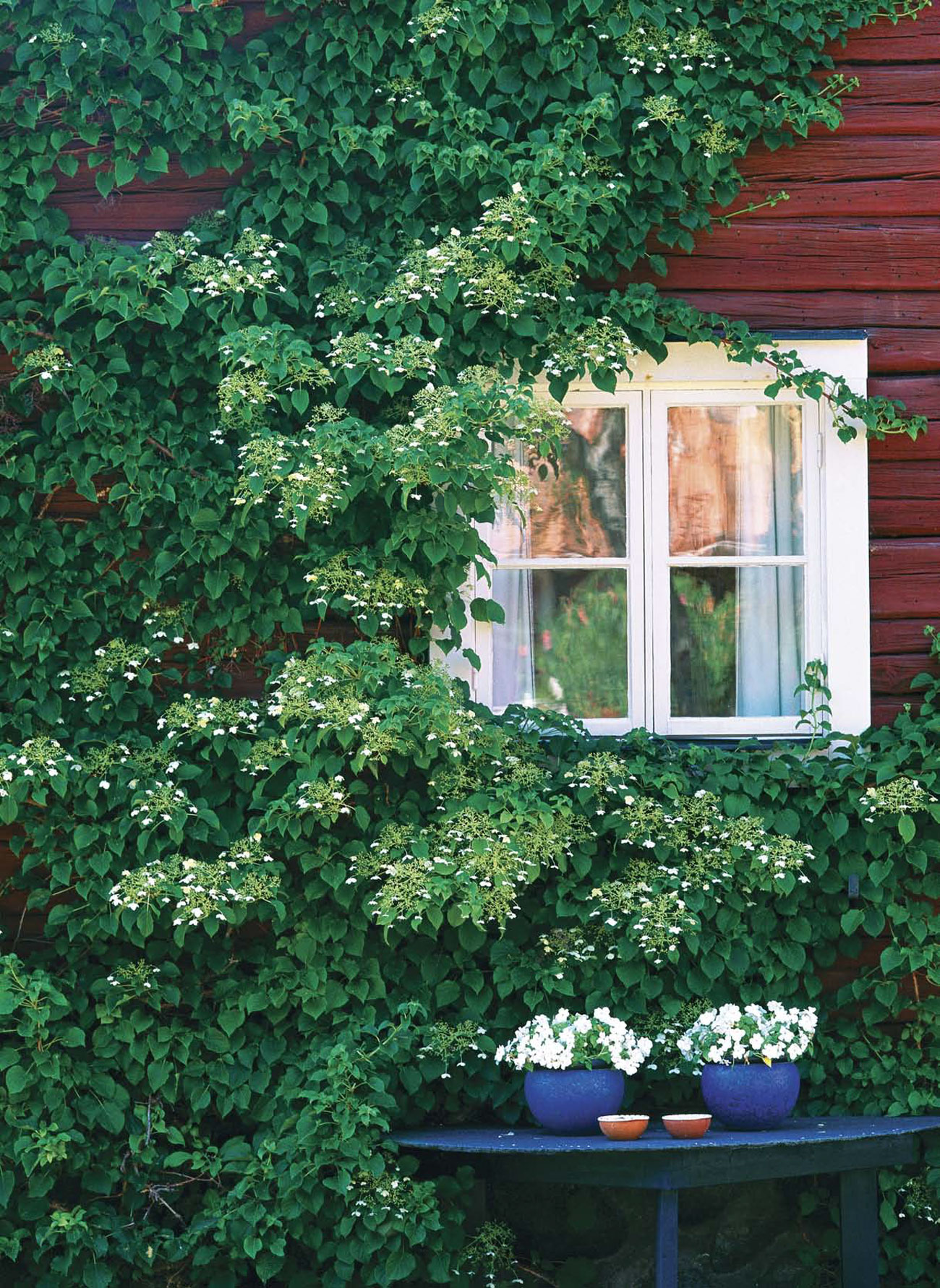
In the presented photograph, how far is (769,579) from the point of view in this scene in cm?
517

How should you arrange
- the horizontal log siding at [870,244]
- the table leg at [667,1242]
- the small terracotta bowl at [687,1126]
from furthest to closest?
the horizontal log siding at [870,244]
the small terracotta bowl at [687,1126]
the table leg at [667,1242]

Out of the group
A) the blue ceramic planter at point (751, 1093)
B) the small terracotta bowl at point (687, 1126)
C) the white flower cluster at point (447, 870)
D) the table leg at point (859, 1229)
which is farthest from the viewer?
the white flower cluster at point (447, 870)

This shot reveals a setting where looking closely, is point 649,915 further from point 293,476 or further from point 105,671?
point 105,671

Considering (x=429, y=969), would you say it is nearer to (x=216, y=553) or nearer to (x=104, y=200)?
(x=216, y=553)

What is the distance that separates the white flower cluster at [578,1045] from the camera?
14.2 feet

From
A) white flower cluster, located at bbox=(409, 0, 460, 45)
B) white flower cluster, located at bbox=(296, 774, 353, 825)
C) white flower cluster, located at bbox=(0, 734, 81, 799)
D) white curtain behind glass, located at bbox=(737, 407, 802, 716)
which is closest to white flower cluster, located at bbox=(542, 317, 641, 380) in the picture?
white curtain behind glass, located at bbox=(737, 407, 802, 716)

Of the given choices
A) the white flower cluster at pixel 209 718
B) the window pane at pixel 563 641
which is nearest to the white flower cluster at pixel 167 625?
the white flower cluster at pixel 209 718

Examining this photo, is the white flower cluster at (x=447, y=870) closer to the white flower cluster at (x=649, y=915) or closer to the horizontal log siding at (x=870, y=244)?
the white flower cluster at (x=649, y=915)

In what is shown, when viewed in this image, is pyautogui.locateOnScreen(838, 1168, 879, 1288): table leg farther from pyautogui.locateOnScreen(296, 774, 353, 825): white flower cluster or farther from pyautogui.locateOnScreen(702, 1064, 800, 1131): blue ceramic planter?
pyautogui.locateOnScreen(296, 774, 353, 825): white flower cluster

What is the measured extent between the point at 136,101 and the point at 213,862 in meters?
2.34

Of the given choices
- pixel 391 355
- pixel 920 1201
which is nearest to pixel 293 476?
pixel 391 355

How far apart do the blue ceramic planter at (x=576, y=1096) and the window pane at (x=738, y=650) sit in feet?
4.19

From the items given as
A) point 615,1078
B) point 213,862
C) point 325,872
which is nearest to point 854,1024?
point 615,1078

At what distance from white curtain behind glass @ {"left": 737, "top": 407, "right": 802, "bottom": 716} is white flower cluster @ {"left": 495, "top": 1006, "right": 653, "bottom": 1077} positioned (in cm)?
121
